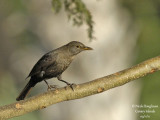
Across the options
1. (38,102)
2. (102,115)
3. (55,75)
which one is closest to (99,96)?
(102,115)

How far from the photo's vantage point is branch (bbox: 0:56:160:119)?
160 inches

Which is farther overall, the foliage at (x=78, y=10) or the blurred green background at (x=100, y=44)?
the blurred green background at (x=100, y=44)

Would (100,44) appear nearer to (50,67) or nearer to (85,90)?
(50,67)

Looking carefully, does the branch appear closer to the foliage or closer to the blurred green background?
the foliage

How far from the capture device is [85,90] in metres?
4.22

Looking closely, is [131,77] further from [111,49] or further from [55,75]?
[111,49]

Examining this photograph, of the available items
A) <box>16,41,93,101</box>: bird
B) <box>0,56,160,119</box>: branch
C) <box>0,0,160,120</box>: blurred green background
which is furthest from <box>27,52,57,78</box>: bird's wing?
<box>0,0,160,120</box>: blurred green background

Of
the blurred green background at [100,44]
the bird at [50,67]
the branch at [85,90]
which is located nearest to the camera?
the branch at [85,90]

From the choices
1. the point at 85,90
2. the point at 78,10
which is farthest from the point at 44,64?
the point at 78,10

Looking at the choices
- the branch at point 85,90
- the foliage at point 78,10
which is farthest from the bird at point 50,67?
the foliage at point 78,10

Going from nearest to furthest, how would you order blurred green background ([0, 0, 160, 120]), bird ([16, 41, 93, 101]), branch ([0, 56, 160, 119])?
1. branch ([0, 56, 160, 119])
2. bird ([16, 41, 93, 101])
3. blurred green background ([0, 0, 160, 120])

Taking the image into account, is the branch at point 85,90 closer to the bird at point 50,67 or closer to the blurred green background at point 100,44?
the bird at point 50,67

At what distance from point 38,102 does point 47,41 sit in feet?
21.4

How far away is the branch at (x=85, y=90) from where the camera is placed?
405cm
